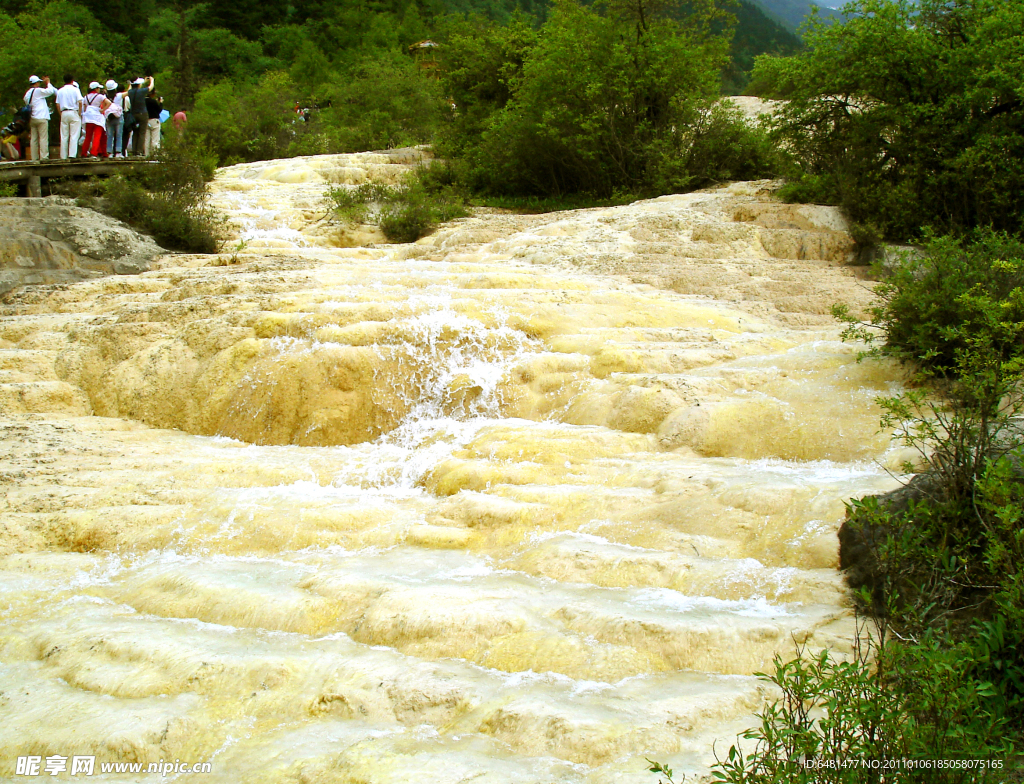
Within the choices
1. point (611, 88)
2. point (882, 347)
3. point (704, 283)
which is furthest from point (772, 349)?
point (611, 88)

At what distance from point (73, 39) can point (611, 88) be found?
18416mm

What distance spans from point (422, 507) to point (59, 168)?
10163 millimetres

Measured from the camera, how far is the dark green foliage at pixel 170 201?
404 inches

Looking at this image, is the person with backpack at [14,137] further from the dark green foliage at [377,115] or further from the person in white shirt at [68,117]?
the dark green foliage at [377,115]

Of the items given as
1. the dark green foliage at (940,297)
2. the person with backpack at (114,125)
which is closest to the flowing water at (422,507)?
the dark green foliage at (940,297)

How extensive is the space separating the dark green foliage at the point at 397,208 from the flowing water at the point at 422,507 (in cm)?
240

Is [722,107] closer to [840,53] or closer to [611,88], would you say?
[611,88]

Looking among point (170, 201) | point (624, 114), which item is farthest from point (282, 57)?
point (170, 201)

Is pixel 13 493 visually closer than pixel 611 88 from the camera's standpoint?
Yes

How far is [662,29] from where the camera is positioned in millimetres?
13734

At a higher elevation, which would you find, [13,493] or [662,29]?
[662,29]

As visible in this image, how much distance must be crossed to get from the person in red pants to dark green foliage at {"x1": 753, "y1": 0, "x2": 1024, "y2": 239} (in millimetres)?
10707

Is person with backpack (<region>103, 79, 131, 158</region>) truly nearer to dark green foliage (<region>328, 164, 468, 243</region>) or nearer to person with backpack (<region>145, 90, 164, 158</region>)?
person with backpack (<region>145, 90, 164, 158</region>)

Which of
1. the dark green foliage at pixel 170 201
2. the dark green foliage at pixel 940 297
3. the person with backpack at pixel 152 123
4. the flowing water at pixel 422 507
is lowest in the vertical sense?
the flowing water at pixel 422 507
